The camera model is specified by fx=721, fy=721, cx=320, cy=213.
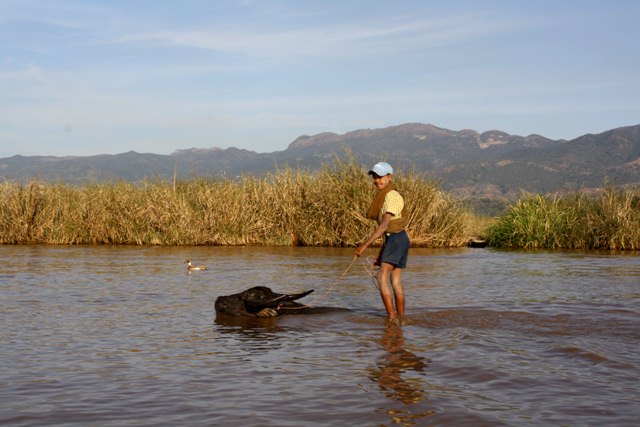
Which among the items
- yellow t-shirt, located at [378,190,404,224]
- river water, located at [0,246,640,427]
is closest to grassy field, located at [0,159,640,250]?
river water, located at [0,246,640,427]

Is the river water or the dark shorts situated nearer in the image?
the river water

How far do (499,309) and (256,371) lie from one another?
5561mm

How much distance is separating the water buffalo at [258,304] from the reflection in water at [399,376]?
2.49 metres

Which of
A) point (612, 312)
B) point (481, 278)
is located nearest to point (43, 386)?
point (612, 312)

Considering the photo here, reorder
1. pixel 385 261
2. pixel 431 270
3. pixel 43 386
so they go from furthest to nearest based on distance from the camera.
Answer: pixel 431 270 < pixel 385 261 < pixel 43 386

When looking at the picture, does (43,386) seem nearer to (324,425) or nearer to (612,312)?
(324,425)

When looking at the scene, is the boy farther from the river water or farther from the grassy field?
the grassy field

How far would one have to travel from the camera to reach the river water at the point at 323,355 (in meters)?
6.13

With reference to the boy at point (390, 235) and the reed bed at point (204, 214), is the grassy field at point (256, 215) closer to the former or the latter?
the reed bed at point (204, 214)

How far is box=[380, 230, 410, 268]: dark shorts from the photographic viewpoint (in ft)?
35.1

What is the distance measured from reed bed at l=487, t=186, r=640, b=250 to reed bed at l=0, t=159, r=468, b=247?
2.24 metres

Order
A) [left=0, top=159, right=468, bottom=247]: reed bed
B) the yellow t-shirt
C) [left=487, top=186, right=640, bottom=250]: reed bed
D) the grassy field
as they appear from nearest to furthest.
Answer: the yellow t-shirt
[left=487, top=186, right=640, bottom=250]: reed bed
the grassy field
[left=0, top=159, right=468, bottom=247]: reed bed

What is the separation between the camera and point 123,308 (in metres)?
11.9

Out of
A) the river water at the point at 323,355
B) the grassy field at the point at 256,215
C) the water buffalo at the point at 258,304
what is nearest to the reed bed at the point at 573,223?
the grassy field at the point at 256,215
